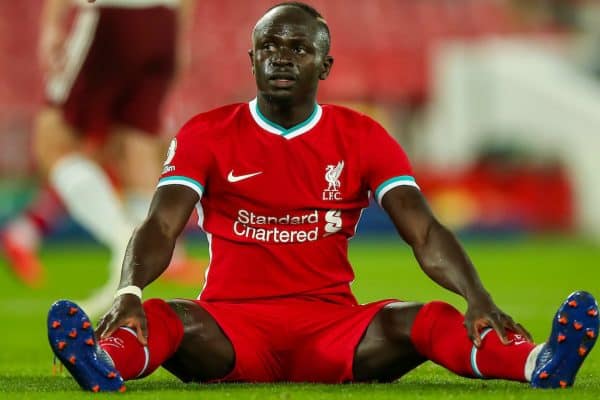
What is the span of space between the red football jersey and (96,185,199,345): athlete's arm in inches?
2.6

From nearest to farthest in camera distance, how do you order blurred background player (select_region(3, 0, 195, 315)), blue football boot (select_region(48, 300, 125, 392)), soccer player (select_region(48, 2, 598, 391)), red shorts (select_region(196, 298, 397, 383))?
1. blue football boot (select_region(48, 300, 125, 392))
2. soccer player (select_region(48, 2, 598, 391))
3. red shorts (select_region(196, 298, 397, 383))
4. blurred background player (select_region(3, 0, 195, 315))

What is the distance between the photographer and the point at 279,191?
13.8ft

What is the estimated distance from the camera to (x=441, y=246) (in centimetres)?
402

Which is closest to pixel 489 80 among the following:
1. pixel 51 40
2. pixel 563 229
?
pixel 563 229

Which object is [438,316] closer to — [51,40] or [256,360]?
[256,360]

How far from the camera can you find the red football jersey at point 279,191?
4172 millimetres

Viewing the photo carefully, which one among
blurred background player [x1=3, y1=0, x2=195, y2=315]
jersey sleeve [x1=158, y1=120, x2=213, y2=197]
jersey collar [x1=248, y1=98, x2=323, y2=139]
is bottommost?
blurred background player [x1=3, y1=0, x2=195, y2=315]

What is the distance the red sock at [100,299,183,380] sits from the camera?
3.71m

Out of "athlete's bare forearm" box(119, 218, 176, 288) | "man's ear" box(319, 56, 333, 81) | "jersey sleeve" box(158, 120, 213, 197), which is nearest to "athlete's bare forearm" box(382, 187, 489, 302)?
"man's ear" box(319, 56, 333, 81)

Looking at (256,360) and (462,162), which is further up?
(256,360)

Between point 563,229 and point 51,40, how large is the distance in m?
12.1

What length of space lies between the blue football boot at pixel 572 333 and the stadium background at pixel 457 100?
1018cm

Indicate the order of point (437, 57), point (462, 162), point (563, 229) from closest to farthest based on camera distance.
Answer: point (563, 229) → point (462, 162) → point (437, 57)

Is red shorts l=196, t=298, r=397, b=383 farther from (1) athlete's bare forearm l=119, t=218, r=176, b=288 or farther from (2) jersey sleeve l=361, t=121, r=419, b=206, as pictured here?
(2) jersey sleeve l=361, t=121, r=419, b=206
